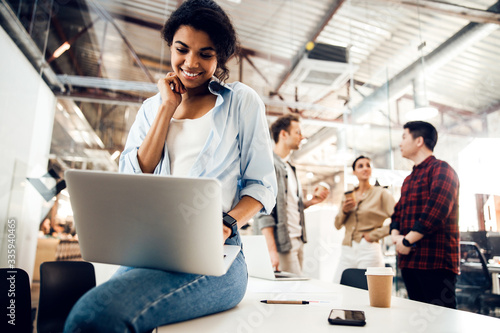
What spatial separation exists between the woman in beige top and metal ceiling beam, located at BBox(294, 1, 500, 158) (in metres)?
1.78

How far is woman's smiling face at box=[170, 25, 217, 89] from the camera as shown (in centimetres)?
105

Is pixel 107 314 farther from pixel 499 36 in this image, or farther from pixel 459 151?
pixel 499 36

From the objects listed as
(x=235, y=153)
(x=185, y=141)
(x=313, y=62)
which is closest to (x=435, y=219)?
(x=235, y=153)

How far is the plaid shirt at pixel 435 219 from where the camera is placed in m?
2.14

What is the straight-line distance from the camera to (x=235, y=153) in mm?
1031

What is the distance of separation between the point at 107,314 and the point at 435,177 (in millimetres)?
2156

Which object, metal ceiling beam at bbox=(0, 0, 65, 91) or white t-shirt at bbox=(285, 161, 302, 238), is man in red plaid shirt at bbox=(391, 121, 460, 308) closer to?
white t-shirt at bbox=(285, 161, 302, 238)

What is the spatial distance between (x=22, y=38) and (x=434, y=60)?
433 cm

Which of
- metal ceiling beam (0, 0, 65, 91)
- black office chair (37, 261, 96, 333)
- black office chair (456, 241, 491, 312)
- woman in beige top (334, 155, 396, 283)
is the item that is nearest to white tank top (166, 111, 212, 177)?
black office chair (37, 261, 96, 333)

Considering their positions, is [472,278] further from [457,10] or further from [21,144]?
[21,144]

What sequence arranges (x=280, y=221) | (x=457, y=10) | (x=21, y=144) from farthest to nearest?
(x=457, y=10) → (x=21, y=144) → (x=280, y=221)

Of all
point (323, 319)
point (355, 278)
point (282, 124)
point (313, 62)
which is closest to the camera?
point (323, 319)

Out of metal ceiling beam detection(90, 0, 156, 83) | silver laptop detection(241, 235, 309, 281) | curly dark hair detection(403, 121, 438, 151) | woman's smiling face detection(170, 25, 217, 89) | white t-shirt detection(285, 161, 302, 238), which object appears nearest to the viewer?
woman's smiling face detection(170, 25, 217, 89)

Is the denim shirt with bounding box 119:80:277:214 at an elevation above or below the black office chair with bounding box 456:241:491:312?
above
